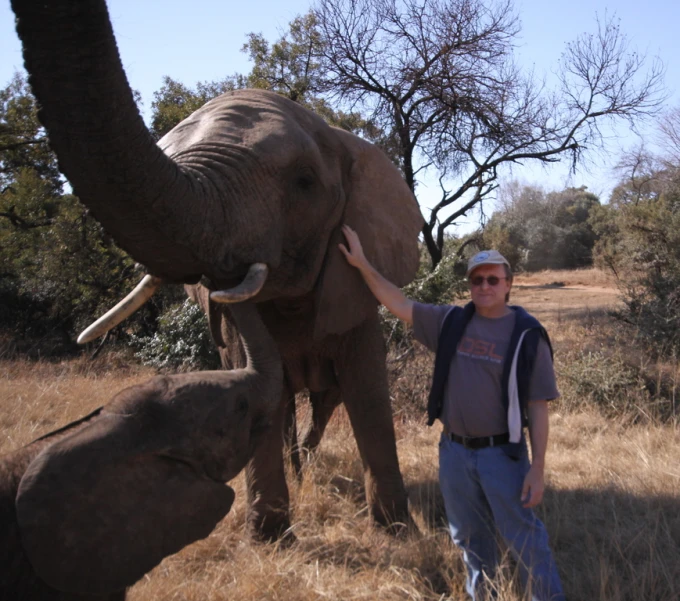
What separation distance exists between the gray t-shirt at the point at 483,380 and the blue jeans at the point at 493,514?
0.12 metres

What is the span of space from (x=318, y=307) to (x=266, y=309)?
525 mm

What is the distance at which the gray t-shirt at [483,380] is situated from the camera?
308 cm

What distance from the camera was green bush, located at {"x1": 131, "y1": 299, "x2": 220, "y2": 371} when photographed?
9.44 meters

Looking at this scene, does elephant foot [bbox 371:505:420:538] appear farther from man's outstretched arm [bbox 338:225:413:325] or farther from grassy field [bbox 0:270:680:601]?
man's outstretched arm [bbox 338:225:413:325]

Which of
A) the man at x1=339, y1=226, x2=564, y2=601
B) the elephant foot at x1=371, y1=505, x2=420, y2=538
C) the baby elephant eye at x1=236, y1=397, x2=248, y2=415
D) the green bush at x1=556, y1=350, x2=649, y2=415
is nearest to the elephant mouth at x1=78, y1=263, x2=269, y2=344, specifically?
the baby elephant eye at x1=236, y1=397, x2=248, y2=415

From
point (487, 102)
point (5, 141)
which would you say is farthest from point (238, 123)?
point (5, 141)

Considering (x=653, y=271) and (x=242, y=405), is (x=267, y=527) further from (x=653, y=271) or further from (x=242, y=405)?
(x=653, y=271)

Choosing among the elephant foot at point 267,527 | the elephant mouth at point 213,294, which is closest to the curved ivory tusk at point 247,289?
the elephant mouth at point 213,294

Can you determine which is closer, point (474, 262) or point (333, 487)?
point (474, 262)

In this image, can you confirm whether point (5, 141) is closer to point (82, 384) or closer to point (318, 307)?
point (82, 384)

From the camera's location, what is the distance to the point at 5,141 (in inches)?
580

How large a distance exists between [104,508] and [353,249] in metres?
2.33

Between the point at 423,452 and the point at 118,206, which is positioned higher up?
the point at 118,206

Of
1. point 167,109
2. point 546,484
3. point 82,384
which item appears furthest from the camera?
point 167,109
